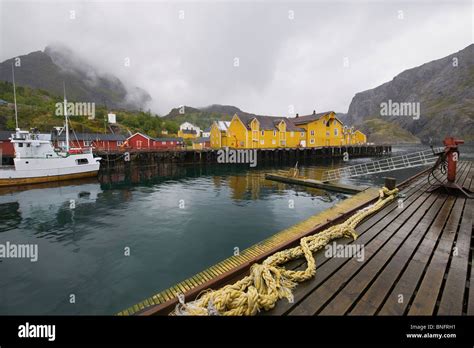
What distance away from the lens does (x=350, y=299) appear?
3270mm

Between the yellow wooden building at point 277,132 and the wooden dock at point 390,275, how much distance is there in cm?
4522

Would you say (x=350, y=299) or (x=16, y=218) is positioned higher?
(x=350, y=299)

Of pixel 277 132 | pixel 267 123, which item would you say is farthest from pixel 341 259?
pixel 267 123

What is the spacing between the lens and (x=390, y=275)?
389cm

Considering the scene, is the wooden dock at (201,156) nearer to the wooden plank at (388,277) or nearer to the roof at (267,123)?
the roof at (267,123)

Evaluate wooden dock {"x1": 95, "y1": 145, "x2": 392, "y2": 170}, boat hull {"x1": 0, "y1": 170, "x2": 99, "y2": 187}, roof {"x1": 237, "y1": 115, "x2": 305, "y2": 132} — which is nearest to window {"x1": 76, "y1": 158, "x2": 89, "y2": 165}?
boat hull {"x1": 0, "y1": 170, "x2": 99, "y2": 187}

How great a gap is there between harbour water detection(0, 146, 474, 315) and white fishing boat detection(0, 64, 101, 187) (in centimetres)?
353

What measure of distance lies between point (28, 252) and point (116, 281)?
205 inches

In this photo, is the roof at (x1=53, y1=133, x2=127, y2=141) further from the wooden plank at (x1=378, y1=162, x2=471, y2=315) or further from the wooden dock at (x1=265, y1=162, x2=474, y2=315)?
the wooden plank at (x1=378, y1=162, x2=471, y2=315)

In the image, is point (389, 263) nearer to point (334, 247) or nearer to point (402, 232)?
point (334, 247)

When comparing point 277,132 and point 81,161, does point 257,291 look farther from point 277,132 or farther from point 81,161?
point 277,132

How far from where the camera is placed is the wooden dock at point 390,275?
3148mm

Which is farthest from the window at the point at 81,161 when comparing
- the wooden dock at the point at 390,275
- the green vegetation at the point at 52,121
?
the green vegetation at the point at 52,121

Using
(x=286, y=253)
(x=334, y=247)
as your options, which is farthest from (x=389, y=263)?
(x=286, y=253)
